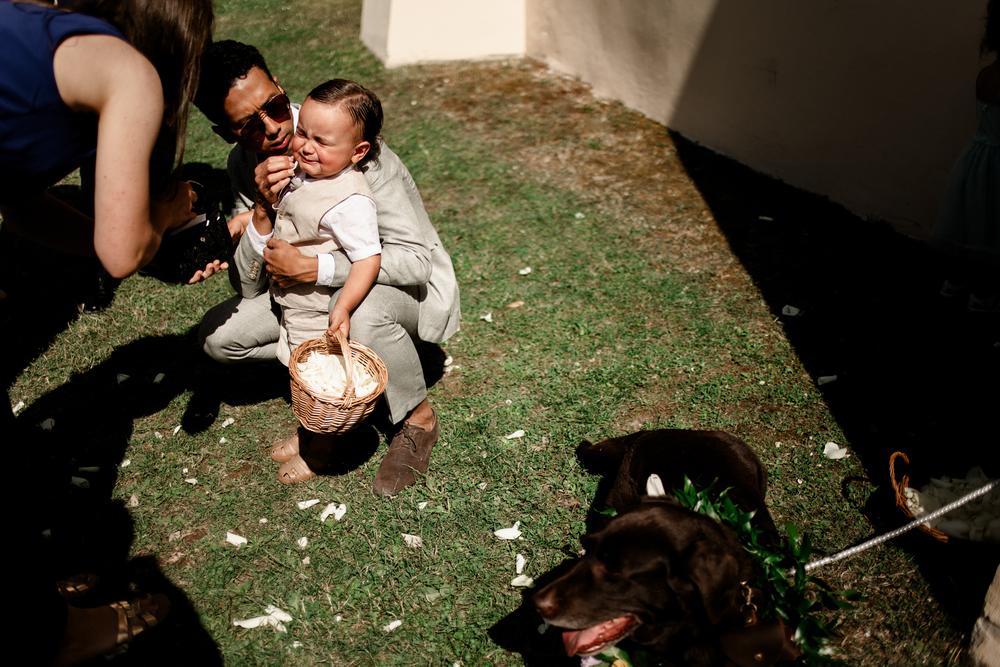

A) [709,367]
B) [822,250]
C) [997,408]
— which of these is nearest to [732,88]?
[822,250]

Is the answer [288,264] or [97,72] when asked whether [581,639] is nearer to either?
[288,264]

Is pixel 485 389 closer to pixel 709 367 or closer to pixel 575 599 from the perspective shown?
pixel 709 367

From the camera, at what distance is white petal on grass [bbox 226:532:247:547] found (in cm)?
380

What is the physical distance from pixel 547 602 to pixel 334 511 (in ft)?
5.29

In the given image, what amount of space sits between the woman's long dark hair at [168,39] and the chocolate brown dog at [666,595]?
81.5 inches

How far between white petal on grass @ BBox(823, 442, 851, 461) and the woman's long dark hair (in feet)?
10.9

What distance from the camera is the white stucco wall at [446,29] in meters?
8.28

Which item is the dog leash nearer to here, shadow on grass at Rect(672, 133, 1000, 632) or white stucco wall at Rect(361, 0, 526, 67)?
shadow on grass at Rect(672, 133, 1000, 632)

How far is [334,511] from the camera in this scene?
153 inches

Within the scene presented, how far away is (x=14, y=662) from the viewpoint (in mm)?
2715

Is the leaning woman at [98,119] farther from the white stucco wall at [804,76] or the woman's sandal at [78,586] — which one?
the white stucco wall at [804,76]

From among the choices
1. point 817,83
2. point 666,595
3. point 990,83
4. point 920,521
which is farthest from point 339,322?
point 817,83

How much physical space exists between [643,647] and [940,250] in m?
3.48

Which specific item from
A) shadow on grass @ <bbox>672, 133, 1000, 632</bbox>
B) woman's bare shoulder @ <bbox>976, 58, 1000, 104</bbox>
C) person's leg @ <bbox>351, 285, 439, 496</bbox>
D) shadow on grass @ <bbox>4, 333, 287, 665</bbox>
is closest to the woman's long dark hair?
person's leg @ <bbox>351, 285, 439, 496</bbox>
